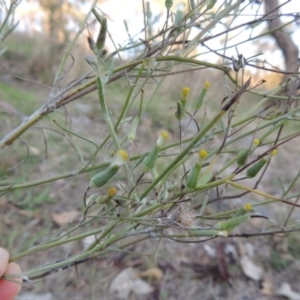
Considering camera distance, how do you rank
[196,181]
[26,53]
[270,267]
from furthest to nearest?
[26,53], [270,267], [196,181]

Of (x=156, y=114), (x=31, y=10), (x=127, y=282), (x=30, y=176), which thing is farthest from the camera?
(x=31, y=10)

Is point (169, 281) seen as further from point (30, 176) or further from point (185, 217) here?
point (185, 217)

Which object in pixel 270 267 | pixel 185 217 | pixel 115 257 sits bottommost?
pixel 270 267

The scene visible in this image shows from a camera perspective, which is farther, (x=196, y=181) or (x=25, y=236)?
(x=25, y=236)

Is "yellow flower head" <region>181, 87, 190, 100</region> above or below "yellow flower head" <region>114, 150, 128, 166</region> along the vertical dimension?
above

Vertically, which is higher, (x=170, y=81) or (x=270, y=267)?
(x=170, y=81)

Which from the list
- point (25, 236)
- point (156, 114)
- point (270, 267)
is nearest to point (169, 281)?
point (270, 267)

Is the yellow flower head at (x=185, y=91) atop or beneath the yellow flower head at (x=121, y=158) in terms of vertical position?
atop

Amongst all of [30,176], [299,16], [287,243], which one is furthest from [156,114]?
[299,16]

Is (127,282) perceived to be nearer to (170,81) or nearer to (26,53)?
A: (170,81)
